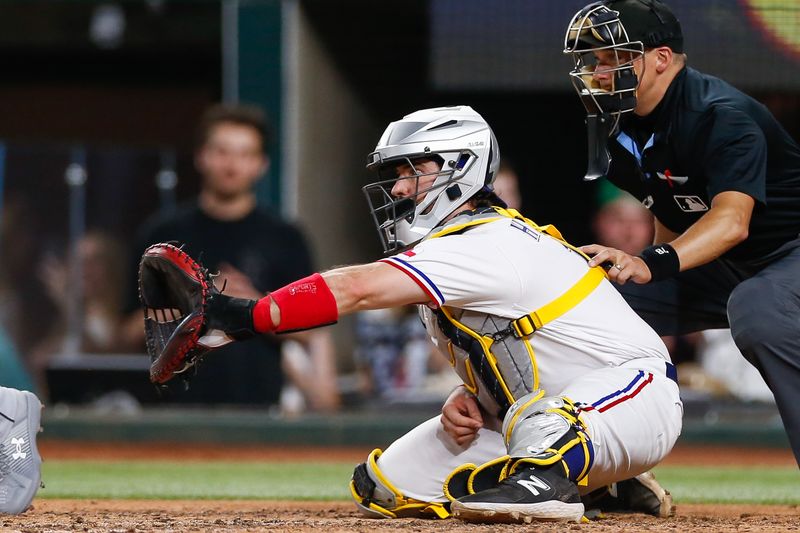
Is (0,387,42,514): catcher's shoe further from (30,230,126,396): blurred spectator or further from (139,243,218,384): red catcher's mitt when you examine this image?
(30,230,126,396): blurred spectator

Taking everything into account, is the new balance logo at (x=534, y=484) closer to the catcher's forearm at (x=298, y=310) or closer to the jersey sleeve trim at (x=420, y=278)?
the jersey sleeve trim at (x=420, y=278)

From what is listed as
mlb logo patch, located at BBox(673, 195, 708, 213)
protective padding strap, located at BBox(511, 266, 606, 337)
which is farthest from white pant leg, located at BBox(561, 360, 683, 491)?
mlb logo patch, located at BBox(673, 195, 708, 213)

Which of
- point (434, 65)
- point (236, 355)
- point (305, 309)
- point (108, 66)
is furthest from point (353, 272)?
point (108, 66)

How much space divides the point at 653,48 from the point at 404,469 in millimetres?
1770

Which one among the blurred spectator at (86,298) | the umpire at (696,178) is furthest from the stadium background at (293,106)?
the umpire at (696,178)

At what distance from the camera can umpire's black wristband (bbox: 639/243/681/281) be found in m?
4.15

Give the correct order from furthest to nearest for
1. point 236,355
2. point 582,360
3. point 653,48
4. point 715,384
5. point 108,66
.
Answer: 1. point 108,66
2. point 715,384
3. point 236,355
4. point 653,48
5. point 582,360

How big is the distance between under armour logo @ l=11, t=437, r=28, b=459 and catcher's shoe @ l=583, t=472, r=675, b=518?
6.07 feet

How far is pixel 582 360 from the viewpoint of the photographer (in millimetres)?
4039

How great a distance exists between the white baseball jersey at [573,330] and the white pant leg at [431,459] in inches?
17.4

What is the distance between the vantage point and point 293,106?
1043 centimetres

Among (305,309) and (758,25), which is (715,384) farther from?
(305,309)

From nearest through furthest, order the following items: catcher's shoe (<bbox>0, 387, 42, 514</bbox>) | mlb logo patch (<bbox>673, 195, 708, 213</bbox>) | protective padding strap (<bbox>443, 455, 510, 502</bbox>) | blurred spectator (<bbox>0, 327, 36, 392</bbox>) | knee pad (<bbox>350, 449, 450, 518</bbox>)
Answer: protective padding strap (<bbox>443, 455, 510, 502</bbox>)
catcher's shoe (<bbox>0, 387, 42, 514</bbox>)
knee pad (<bbox>350, 449, 450, 518</bbox>)
mlb logo patch (<bbox>673, 195, 708, 213</bbox>)
blurred spectator (<bbox>0, 327, 36, 392</bbox>)

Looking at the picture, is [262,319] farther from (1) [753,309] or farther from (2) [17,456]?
(1) [753,309]
